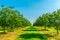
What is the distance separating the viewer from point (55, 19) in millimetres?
60625

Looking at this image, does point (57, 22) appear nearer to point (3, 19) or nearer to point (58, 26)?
point (58, 26)

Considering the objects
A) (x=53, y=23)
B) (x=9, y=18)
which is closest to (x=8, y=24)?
(x=9, y=18)

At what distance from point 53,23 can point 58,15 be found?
3656 millimetres

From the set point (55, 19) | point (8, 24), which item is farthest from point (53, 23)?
point (8, 24)

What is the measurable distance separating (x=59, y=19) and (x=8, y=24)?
19.3 m

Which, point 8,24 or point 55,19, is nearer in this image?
point 55,19

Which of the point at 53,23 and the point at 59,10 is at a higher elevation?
the point at 59,10

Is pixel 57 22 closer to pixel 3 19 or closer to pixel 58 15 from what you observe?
pixel 58 15

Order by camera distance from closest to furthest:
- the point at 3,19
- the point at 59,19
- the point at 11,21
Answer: the point at 59,19 < the point at 3,19 < the point at 11,21

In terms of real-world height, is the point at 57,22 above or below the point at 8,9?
below

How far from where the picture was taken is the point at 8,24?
67.1 meters

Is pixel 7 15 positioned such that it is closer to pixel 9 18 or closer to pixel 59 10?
pixel 9 18

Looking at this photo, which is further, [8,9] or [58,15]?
[8,9]

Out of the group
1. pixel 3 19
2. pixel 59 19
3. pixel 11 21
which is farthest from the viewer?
pixel 11 21
